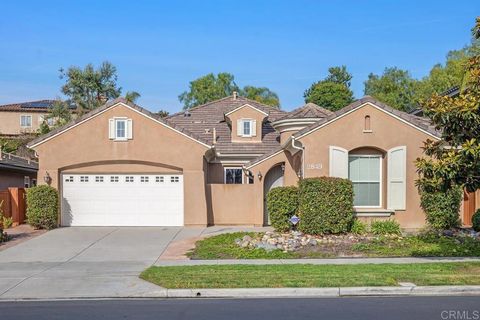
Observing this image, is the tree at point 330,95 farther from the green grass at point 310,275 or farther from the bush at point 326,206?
the green grass at point 310,275

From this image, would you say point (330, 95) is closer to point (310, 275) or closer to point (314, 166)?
point (314, 166)

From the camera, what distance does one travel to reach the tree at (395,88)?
5397cm

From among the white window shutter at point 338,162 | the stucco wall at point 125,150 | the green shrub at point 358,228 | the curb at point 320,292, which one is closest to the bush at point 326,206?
the green shrub at point 358,228

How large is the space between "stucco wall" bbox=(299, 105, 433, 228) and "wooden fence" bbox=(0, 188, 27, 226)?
1269cm

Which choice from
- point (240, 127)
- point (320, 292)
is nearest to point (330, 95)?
point (240, 127)

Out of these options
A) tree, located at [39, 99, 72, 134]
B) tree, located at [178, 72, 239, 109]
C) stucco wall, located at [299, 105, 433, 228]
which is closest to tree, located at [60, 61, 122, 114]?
tree, located at [39, 99, 72, 134]

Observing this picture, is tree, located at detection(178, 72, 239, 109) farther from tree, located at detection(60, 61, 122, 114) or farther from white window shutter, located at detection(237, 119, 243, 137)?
white window shutter, located at detection(237, 119, 243, 137)

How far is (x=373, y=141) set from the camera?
18.5 meters

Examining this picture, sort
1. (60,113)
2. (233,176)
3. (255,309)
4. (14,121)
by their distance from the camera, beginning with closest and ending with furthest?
1. (255,309)
2. (233,176)
3. (60,113)
4. (14,121)

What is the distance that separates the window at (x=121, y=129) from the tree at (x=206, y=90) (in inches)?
1749

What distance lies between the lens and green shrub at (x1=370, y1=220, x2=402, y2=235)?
17531 mm

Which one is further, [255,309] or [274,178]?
[274,178]

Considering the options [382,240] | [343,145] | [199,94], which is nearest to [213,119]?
[343,145]

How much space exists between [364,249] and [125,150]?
11.0 meters
